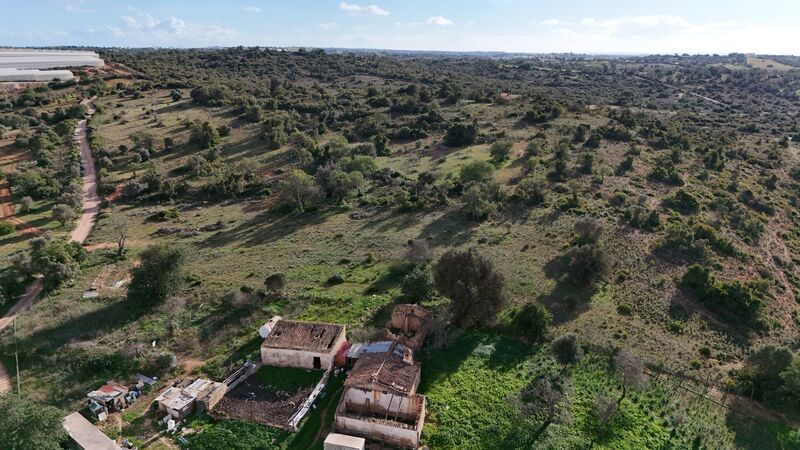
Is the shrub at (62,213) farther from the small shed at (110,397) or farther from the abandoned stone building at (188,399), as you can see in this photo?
the abandoned stone building at (188,399)

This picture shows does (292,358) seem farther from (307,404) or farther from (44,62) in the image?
(44,62)

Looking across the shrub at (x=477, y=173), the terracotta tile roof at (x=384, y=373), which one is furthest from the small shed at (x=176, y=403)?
the shrub at (x=477, y=173)

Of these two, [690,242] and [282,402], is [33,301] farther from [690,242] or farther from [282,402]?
[690,242]

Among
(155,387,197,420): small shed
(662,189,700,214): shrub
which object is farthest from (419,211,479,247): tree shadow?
(155,387,197,420): small shed

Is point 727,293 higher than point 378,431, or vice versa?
point 727,293

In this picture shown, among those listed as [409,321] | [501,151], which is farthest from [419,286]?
[501,151]

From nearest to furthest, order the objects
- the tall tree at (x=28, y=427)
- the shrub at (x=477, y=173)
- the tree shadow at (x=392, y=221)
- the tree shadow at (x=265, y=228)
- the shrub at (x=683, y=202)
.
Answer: the tall tree at (x=28, y=427) → the tree shadow at (x=265, y=228) → the tree shadow at (x=392, y=221) → the shrub at (x=683, y=202) → the shrub at (x=477, y=173)
